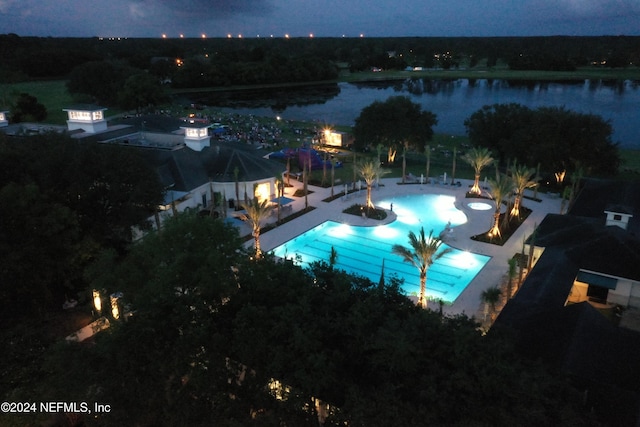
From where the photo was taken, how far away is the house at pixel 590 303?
1399 centimetres

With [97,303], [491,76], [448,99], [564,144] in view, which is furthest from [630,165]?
[491,76]

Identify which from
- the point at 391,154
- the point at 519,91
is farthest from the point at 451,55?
the point at 391,154

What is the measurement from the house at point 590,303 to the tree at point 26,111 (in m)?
67.1

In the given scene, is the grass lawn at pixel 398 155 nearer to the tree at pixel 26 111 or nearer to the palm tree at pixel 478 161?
the tree at pixel 26 111

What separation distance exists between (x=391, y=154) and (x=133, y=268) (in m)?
37.9

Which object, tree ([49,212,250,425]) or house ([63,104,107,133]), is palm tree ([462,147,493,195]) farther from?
house ([63,104,107,133])

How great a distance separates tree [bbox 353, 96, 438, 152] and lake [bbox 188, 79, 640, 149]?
1118 inches

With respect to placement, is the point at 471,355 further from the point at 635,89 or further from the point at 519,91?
the point at 635,89

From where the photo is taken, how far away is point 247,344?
11438mm

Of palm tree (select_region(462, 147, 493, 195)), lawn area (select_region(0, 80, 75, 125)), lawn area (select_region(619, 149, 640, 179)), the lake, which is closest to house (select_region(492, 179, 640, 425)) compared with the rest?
palm tree (select_region(462, 147, 493, 195))

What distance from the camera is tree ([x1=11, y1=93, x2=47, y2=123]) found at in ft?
211

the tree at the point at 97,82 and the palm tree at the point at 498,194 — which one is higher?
the tree at the point at 97,82

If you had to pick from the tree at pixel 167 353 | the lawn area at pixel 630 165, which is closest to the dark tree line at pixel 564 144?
the lawn area at pixel 630 165

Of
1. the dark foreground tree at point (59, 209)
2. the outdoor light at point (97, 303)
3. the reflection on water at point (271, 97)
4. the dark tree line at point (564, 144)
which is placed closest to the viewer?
the dark foreground tree at point (59, 209)
